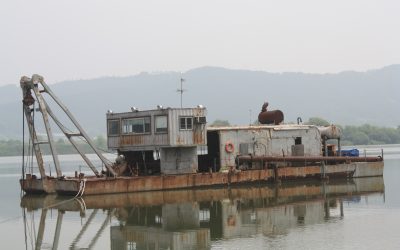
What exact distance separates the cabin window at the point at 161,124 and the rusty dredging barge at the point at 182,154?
3cm

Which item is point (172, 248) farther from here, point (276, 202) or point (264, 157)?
point (264, 157)

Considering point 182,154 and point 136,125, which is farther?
point 136,125

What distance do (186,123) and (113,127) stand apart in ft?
19.2

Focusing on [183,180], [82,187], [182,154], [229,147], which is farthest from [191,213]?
[229,147]

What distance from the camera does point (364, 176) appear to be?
171ft

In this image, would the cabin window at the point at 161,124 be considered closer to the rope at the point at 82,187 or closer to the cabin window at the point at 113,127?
the cabin window at the point at 113,127

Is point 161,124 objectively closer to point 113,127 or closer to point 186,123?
point 186,123

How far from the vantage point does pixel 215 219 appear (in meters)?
33.2

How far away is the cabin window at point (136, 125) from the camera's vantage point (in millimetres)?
44531

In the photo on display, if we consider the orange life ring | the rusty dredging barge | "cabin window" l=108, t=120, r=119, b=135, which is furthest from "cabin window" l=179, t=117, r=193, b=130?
"cabin window" l=108, t=120, r=119, b=135

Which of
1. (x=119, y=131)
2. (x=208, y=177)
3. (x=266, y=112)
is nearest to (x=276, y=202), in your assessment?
(x=208, y=177)

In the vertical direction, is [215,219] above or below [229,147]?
below

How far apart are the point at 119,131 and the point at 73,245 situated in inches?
774

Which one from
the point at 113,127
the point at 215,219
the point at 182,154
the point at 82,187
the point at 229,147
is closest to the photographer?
the point at 215,219
